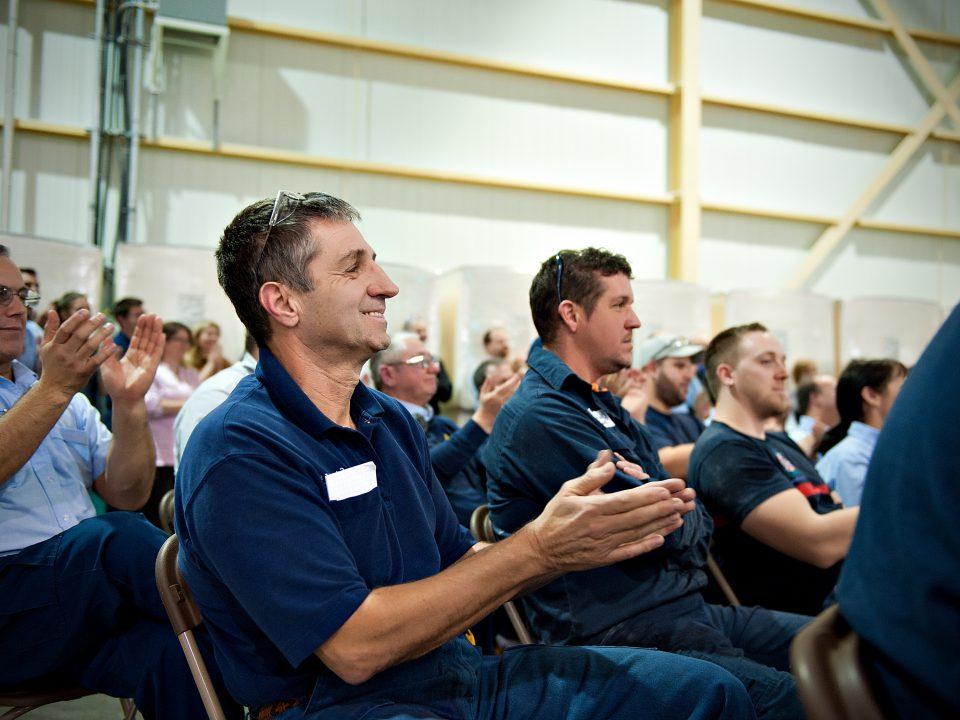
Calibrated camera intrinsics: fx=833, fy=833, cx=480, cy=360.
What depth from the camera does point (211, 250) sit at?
6730mm

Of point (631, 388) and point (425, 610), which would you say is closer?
point (425, 610)

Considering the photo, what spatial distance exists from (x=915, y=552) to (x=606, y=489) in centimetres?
135

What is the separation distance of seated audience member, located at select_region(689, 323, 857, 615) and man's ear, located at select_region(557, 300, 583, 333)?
0.58 metres

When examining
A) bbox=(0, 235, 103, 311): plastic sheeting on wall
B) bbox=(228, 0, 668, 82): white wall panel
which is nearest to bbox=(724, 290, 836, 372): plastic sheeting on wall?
bbox=(228, 0, 668, 82): white wall panel

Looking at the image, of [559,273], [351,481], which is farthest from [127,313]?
[351,481]

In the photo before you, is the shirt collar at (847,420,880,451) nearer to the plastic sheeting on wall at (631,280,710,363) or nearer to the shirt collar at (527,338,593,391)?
the shirt collar at (527,338,593,391)

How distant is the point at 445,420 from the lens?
4262 mm

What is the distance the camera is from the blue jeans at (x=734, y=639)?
6.12 ft

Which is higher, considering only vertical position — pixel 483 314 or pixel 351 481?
pixel 483 314

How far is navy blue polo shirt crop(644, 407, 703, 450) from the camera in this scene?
4242 millimetres

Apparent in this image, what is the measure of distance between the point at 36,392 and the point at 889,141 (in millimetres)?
10358

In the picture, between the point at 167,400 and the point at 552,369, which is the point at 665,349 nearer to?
the point at 552,369

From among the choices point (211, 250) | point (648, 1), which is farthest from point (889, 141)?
point (211, 250)

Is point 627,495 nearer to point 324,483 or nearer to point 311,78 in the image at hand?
point 324,483
